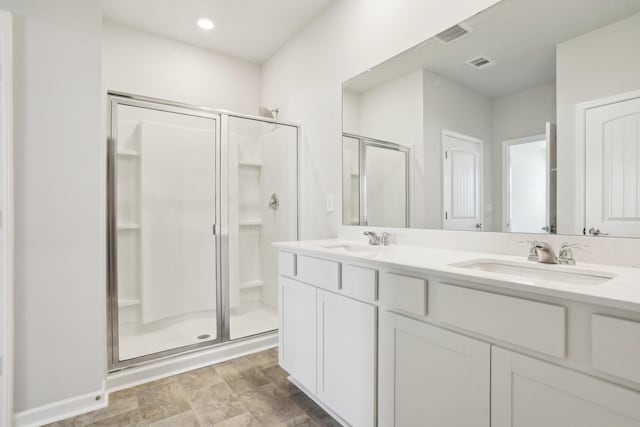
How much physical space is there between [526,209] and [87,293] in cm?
227

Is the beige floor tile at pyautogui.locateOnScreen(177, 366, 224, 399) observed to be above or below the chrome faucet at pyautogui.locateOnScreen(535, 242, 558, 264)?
below

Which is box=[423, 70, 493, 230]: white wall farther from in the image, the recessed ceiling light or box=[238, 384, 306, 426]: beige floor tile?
the recessed ceiling light

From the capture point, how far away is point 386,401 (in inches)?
49.9

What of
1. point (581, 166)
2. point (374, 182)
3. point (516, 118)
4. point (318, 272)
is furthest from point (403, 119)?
point (318, 272)

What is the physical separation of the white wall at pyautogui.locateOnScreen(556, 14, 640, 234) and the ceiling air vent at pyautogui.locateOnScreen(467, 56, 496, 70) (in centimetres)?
30

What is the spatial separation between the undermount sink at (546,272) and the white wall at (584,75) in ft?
0.74

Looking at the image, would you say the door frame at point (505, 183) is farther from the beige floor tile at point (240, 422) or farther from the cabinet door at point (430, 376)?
the beige floor tile at point (240, 422)

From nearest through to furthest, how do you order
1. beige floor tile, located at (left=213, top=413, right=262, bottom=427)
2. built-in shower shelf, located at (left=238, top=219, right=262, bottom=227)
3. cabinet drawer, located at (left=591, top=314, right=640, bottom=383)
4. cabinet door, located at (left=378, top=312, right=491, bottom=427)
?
cabinet drawer, located at (left=591, top=314, right=640, bottom=383) < cabinet door, located at (left=378, top=312, right=491, bottom=427) < beige floor tile, located at (left=213, top=413, right=262, bottom=427) < built-in shower shelf, located at (left=238, top=219, right=262, bottom=227)

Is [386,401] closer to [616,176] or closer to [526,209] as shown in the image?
[526,209]

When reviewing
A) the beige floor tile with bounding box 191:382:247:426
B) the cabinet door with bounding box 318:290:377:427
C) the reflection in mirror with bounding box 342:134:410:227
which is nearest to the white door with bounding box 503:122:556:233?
the reflection in mirror with bounding box 342:134:410:227

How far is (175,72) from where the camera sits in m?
3.00

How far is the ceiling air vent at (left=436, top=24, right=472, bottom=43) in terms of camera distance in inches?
63.2

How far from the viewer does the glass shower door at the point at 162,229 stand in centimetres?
213

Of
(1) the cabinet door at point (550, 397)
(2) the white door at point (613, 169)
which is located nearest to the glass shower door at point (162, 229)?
(1) the cabinet door at point (550, 397)
